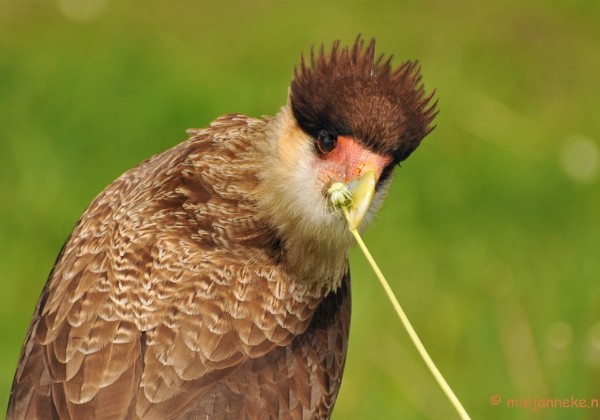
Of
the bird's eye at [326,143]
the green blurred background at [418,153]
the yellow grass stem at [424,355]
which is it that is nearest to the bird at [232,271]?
the bird's eye at [326,143]

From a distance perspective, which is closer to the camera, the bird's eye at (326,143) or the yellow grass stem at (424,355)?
the yellow grass stem at (424,355)

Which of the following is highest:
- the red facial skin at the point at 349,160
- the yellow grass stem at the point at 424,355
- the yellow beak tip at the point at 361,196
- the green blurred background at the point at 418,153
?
the red facial skin at the point at 349,160

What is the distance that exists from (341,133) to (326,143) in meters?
0.08

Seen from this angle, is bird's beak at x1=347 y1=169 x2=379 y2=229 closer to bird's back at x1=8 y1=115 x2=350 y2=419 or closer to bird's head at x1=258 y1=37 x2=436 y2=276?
bird's head at x1=258 y1=37 x2=436 y2=276

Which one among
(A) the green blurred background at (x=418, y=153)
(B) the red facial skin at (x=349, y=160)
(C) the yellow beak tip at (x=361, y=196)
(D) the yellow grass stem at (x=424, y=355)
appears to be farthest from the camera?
(A) the green blurred background at (x=418, y=153)

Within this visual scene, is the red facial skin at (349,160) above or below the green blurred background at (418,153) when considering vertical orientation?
above

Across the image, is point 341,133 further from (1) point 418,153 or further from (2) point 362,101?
(1) point 418,153

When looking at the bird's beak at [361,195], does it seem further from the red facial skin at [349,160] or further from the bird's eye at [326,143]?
the bird's eye at [326,143]

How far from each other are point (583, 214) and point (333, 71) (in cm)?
500

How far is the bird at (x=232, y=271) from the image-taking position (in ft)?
16.8

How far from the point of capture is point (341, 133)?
511cm

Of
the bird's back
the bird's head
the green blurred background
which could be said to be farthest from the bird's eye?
the green blurred background

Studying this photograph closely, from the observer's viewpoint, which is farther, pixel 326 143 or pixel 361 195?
pixel 326 143

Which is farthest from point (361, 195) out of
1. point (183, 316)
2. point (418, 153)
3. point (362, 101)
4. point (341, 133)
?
point (418, 153)
